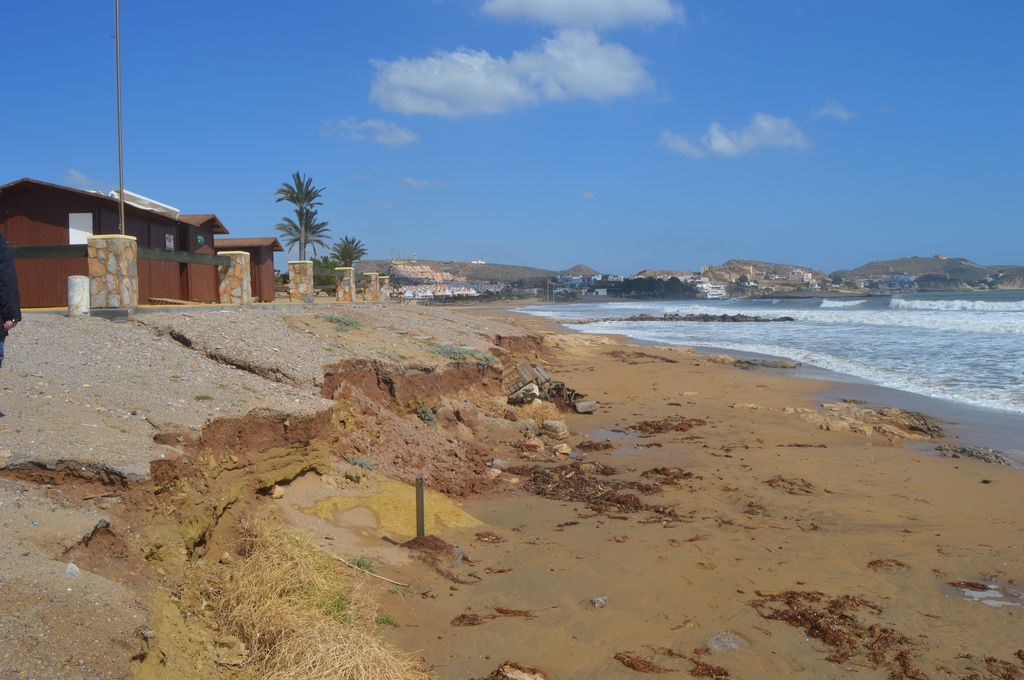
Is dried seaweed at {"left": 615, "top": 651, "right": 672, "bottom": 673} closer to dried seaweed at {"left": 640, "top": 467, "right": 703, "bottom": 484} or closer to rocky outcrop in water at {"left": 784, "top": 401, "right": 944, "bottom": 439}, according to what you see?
dried seaweed at {"left": 640, "top": 467, "right": 703, "bottom": 484}

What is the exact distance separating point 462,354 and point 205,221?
12430 mm

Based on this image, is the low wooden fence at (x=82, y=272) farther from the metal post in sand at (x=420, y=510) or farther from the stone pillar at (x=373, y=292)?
the stone pillar at (x=373, y=292)

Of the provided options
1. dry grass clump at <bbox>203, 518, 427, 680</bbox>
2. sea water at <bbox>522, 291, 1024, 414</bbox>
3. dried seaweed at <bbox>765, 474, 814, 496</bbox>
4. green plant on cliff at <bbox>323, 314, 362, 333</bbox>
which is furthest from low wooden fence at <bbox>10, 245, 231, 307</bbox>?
sea water at <bbox>522, 291, 1024, 414</bbox>

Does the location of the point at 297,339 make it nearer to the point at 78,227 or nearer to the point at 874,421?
the point at 78,227

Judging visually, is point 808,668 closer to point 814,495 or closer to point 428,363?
point 814,495

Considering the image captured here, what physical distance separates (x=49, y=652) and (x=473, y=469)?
22.2 feet

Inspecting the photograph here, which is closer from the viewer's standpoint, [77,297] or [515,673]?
[515,673]

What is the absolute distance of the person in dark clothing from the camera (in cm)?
527

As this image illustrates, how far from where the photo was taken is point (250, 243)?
27.5 m

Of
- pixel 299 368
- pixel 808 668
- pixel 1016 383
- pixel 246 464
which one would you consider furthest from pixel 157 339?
pixel 1016 383

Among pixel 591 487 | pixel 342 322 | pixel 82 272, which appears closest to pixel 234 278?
pixel 82 272

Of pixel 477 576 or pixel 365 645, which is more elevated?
pixel 365 645

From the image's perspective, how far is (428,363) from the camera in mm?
12758

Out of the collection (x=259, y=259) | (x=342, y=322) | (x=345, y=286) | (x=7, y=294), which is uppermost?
(x=259, y=259)
